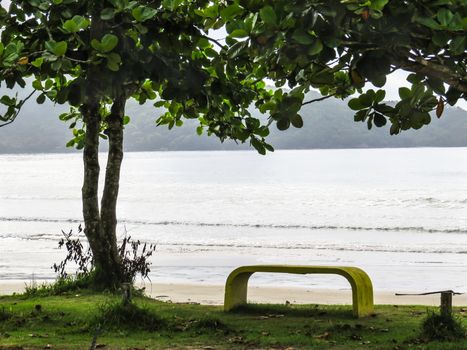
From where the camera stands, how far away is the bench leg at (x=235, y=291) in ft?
36.1

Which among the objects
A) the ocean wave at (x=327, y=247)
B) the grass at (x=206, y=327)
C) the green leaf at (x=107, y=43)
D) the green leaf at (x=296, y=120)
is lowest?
the grass at (x=206, y=327)

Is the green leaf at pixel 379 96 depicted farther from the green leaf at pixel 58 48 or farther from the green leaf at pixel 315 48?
the green leaf at pixel 58 48

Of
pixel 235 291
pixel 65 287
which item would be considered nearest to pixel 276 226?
pixel 65 287

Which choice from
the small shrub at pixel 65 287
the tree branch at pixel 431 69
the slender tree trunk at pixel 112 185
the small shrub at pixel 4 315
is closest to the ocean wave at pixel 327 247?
the small shrub at pixel 65 287

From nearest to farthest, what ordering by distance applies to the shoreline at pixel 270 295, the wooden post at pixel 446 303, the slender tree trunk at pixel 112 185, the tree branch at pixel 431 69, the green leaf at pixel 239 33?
1. the green leaf at pixel 239 33
2. the tree branch at pixel 431 69
3. the wooden post at pixel 446 303
4. the slender tree trunk at pixel 112 185
5. the shoreline at pixel 270 295

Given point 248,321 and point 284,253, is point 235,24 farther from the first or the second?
point 284,253

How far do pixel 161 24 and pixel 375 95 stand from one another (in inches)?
76.4

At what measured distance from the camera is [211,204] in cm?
6156

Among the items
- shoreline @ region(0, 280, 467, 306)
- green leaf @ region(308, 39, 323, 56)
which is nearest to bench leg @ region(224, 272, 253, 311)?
shoreline @ region(0, 280, 467, 306)

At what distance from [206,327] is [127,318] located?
1.01 meters

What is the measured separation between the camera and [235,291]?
36.6 feet

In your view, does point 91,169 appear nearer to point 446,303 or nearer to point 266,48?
point 446,303

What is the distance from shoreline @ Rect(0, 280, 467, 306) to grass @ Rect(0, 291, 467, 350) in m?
4.24

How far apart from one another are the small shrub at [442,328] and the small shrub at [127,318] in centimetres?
320
